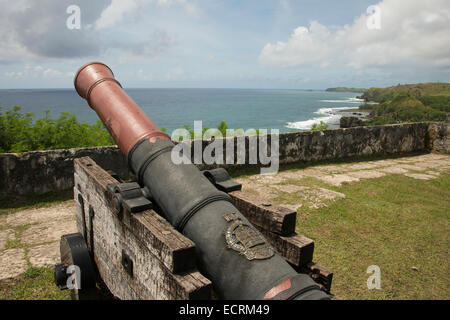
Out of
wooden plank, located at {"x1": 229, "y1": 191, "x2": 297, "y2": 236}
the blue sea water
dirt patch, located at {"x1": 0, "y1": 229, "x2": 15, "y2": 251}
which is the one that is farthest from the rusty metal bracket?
the blue sea water

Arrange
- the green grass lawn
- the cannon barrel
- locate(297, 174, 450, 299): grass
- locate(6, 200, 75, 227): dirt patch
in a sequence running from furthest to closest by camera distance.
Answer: locate(6, 200, 75, 227): dirt patch → locate(297, 174, 450, 299): grass → the green grass lawn → the cannon barrel

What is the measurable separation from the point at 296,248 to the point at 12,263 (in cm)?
324

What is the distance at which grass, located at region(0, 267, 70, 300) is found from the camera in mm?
3053

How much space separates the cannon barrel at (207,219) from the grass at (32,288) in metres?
1.59

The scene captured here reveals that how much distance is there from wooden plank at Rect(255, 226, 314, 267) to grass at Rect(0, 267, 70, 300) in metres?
2.27

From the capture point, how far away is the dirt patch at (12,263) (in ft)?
11.0

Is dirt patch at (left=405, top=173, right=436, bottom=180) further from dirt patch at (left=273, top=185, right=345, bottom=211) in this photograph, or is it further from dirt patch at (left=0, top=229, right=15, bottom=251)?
dirt patch at (left=0, top=229, right=15, bottom=251)

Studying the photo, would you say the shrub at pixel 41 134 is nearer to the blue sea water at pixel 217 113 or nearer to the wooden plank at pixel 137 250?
the wooden plank at pixel 137 250

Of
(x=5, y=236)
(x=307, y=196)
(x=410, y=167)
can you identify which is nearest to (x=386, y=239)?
(x=307, y=196)

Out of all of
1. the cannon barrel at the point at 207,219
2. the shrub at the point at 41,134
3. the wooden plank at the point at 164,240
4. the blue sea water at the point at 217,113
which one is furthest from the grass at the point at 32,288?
the blue sea water at the point at 217,113
